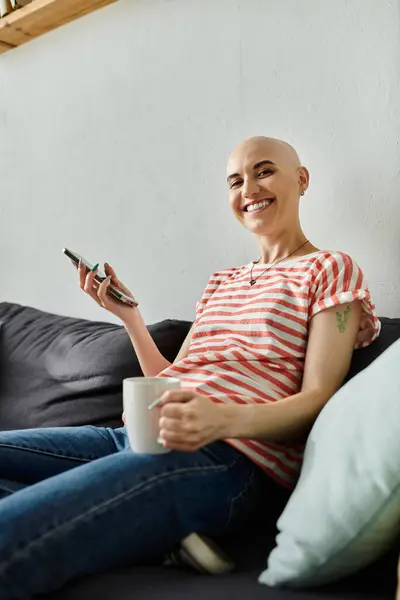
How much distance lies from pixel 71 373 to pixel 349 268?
0.79 m

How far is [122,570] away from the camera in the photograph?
0.93 meters

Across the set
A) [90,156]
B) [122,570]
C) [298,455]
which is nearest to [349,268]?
[298,455]

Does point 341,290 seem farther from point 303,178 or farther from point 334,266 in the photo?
point 303,178

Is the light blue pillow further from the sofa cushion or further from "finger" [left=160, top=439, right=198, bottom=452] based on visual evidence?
the sofa cushion

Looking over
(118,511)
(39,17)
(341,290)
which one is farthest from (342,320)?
(39,17)

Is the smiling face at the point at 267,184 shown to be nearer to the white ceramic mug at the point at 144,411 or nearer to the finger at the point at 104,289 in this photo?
the finger at the point at 104,289

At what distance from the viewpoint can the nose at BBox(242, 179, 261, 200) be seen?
1414 millimetres

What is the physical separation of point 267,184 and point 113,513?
776mm

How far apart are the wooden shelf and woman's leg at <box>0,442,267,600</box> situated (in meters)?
1.59

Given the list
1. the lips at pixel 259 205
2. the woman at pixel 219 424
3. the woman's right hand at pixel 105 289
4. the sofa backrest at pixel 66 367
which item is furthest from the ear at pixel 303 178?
the woman's right hand at pixel 105 289

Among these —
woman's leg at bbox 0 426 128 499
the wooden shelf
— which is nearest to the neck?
woman's leg at bbox 0 426 128 499

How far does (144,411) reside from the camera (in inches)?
36.8

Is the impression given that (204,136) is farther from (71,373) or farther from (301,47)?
(71,373)

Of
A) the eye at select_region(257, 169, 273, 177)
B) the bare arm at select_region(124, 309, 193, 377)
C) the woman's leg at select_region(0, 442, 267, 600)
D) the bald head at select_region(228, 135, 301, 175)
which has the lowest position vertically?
the woman's leg at select_region(0, 442, 267, 600)
